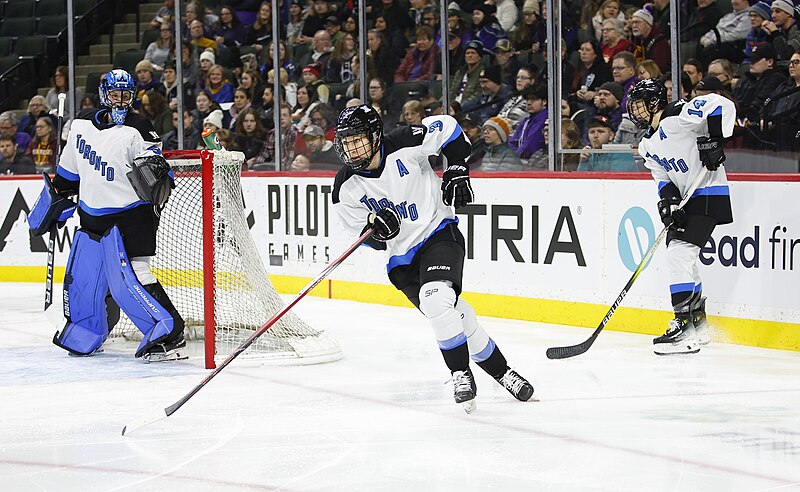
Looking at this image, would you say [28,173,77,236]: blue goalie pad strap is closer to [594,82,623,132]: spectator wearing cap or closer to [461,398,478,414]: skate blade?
[461,398,478,414]: skate blade

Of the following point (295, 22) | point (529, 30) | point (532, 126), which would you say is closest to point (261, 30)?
point (295, 22)

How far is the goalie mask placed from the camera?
5.19 meters

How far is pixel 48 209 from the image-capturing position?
5508 mm

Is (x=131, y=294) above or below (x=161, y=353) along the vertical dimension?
above

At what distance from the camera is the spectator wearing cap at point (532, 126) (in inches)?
268

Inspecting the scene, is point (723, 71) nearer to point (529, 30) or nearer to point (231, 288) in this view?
point (529, 30)

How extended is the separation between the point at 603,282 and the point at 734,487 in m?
3.16

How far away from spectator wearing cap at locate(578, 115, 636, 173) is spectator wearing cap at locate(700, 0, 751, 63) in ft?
2.29

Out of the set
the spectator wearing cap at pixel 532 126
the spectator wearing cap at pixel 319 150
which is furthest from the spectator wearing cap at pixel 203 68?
the spectator wearing cap at pixel 532 126

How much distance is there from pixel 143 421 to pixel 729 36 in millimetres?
3728

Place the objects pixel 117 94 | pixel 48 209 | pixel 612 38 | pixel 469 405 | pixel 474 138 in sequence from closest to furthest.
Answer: pixel 469 405 < pixel 117 94 < pixel 48 209 < pixel 612 38 < pixel 474 138

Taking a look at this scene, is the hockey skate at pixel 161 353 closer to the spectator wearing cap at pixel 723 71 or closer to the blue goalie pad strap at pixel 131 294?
the blue goalie pad strap at pixel 131 294

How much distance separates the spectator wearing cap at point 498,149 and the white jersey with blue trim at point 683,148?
59.5 inches

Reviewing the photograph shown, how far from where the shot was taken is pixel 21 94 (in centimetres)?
976
